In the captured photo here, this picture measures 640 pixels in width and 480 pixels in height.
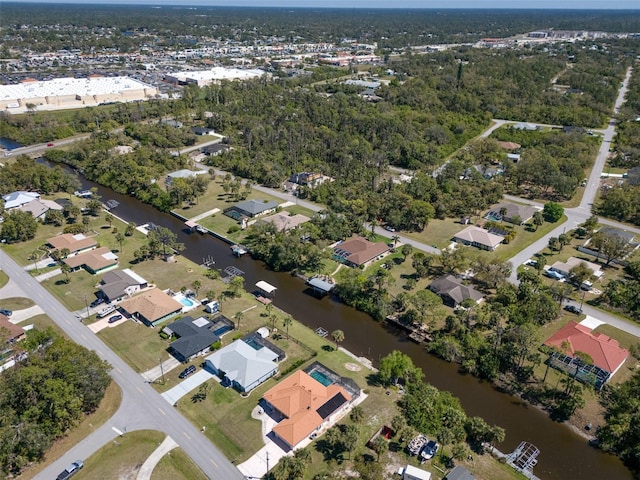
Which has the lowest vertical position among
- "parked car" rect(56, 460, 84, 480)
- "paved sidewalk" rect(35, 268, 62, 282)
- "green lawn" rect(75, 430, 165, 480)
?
"green lawn" rect(75, 430, 165, 480)

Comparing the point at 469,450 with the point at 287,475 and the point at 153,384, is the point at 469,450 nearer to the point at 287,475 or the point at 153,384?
the point at 287,475

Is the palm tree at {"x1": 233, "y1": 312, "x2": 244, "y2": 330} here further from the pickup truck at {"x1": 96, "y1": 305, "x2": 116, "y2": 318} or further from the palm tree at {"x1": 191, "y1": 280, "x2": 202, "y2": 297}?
the pickup truck at {"x1": 96, "y1": 305, "x2": 116, "y2": 318}

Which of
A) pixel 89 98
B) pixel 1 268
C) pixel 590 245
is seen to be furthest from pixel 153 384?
pixel 89 98

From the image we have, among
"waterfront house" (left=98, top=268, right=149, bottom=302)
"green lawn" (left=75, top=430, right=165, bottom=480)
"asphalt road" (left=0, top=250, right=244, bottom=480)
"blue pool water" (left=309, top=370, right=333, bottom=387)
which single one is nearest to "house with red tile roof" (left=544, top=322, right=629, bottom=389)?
"blue pool water" (left=309, top=370, right=333, bottom=387)

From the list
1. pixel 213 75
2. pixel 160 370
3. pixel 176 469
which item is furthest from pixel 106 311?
pixel 213 75

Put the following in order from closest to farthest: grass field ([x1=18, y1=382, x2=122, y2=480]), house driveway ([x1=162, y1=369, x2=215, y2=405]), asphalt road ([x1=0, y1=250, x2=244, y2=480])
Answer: grass field ([x1=18, y1=382, x2=122, y2=480]) → asphalt road ([x1=0, y1=250, x2=244, y2=480]) → house driveway ([x1=162, y1=369, x2=215, y2=405])

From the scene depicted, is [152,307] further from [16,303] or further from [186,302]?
[16,303]
